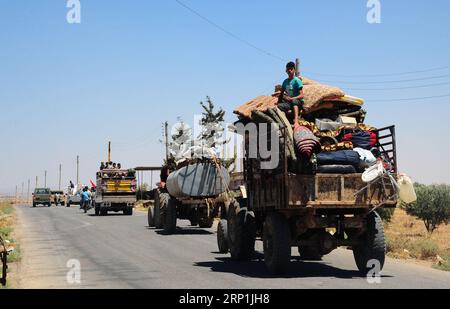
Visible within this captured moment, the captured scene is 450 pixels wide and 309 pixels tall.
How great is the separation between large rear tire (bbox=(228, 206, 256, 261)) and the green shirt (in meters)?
3.09

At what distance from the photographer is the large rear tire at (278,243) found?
34.9 ft

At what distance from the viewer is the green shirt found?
37.0 feet

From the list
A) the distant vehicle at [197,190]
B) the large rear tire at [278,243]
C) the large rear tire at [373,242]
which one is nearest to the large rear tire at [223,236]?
the large rear tire at [278,243]

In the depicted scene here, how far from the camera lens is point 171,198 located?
22859 mm

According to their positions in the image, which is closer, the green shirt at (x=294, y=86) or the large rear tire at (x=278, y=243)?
the large rear tire at (x=278, y=243)

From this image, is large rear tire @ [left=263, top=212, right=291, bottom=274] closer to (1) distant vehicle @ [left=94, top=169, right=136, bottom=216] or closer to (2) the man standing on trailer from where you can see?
(2) the man standing on trailer

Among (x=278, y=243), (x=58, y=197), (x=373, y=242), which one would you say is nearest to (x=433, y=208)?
(x=373, y=242)

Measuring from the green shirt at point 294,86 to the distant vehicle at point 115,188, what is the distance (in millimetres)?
28478

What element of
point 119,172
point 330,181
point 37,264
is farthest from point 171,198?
point 119,172

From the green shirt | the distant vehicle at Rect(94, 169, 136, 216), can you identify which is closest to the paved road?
the green shirt

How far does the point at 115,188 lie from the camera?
3878 cm

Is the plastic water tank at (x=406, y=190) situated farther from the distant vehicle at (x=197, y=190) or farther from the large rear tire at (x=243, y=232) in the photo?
the distant vehicle at (x=197, y=190)
